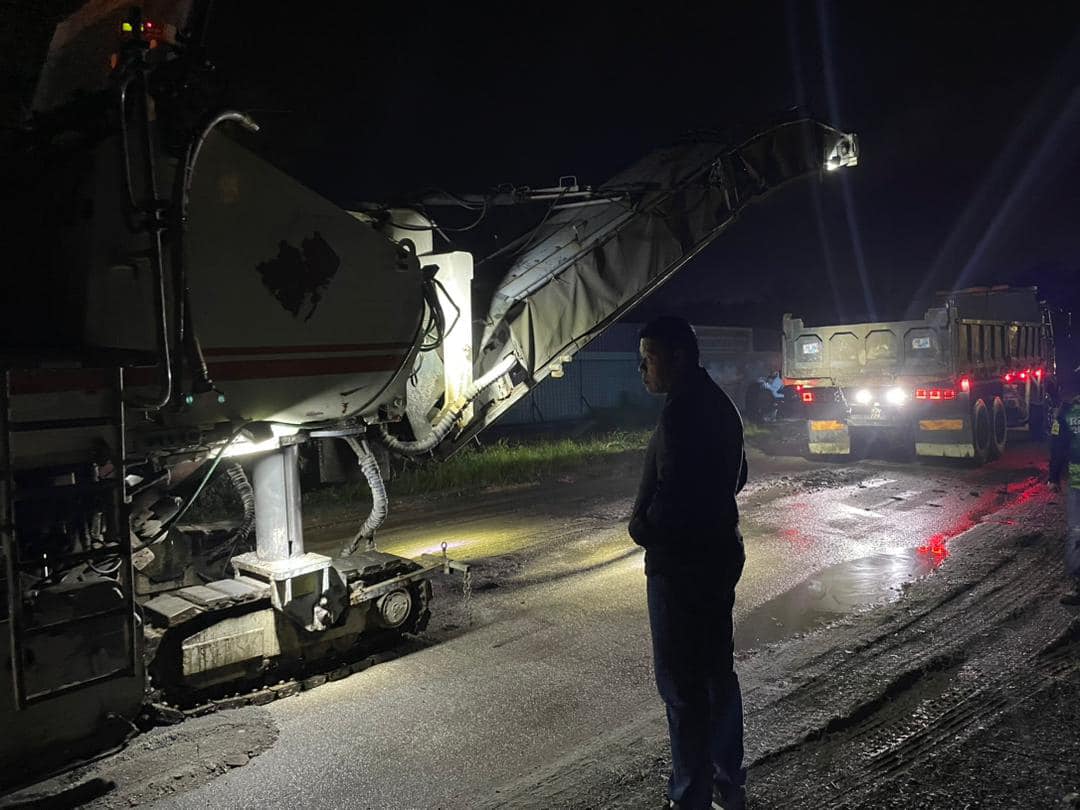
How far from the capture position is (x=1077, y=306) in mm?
23438

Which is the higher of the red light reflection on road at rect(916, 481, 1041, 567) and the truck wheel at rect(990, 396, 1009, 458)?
the truck wheel at rect(990, 396, 1009, 458)

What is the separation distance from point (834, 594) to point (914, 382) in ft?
27.3

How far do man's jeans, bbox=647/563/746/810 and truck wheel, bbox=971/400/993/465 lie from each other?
468 inches

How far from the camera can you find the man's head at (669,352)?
138 inches

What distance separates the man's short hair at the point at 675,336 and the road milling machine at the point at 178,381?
5.85 feet

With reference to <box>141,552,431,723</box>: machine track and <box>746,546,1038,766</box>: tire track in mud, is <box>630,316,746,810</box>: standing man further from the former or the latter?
<box>141,552,431,723</box>: machine track

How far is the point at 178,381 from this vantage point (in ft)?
12.0

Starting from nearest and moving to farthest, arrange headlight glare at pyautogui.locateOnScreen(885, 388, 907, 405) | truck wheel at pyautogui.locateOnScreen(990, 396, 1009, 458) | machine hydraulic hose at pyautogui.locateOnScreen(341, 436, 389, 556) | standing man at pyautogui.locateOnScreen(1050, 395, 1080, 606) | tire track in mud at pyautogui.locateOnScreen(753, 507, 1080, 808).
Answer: tire track in mud at pyautogui.locateOnScreen(753, 507, 1080, 808) → machine hydraulic hose at pyautogui.locateOnScreen(341, 436, 389, 556) → standing man at pyautogui.locateOnScreen(1050, 395, 1080, 606) → headlight glare at pyautogui.locateOnScreen(885, 388, 907, 405) → truck wheel at pyautogui.locateOnScreen(990, 396, 1009, 458)

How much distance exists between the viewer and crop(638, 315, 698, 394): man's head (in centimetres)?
351

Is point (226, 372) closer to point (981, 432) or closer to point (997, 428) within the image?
point (981, 432)

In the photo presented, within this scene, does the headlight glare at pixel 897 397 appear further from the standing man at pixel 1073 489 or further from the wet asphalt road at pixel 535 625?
the standing man at pixel 1073 489

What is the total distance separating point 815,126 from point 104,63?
6.13 metres

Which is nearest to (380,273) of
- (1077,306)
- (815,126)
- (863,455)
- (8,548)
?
(8,548)

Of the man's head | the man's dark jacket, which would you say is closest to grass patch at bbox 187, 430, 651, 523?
the man's head
